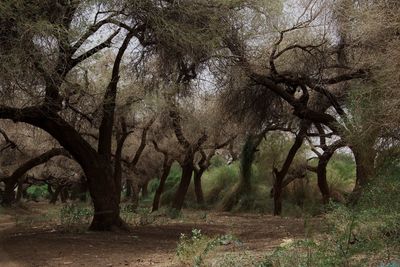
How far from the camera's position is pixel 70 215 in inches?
696

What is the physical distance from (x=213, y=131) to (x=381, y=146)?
40.6 feet

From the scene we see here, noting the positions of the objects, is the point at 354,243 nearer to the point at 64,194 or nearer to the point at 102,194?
the point at 102,194

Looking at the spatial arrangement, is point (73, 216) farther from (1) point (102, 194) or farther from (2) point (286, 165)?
(2) point (286, 165)

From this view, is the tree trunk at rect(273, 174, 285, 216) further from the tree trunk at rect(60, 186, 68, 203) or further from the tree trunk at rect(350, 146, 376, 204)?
the tree trunk at rect(60, 186, 68, 203)

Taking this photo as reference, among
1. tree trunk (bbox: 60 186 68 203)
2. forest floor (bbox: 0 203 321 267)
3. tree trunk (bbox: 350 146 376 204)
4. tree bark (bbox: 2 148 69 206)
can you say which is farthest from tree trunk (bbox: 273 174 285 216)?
tree trunk (bbox: 60 186 68 203)

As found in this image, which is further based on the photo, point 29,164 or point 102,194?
point 29,164

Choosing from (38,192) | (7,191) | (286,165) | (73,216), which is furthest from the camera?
(38,192)

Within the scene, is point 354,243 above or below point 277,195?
below

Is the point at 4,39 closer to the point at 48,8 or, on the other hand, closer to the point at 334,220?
the point at 48,8

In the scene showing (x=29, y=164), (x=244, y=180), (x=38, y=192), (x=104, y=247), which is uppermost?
(x=38, y=192)

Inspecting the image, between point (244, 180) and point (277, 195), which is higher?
point (244, 180)

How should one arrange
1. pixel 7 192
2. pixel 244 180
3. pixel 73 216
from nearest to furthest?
pixel 73 216 → pixel 244 180 → pixel 7 192

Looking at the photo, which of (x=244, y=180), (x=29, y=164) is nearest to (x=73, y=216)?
(x=29, y=164)

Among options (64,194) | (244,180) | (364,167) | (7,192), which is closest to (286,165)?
(244,180)
